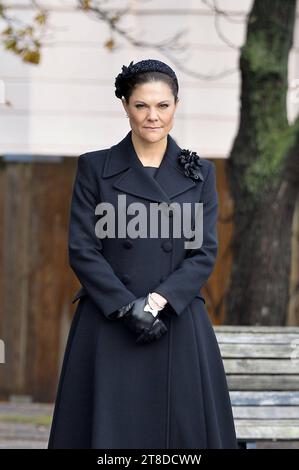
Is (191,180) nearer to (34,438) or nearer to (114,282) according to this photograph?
(114,282)

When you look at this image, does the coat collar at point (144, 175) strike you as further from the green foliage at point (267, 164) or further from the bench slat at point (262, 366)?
the green foliage at point (267, 164)

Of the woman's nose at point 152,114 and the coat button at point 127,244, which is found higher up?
the woman's nose at point 152,114

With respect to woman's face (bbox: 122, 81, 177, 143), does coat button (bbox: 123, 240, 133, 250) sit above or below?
below

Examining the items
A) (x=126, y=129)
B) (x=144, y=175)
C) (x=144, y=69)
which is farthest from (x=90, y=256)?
(x=126, y=129)

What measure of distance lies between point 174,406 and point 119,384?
223 mm

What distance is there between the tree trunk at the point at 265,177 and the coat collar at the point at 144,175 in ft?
10.1

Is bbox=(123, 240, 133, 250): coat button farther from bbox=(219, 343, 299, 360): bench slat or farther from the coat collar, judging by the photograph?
bbox=(219, 343, 299, 360): bench slat

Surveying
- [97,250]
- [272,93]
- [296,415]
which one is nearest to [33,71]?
[272,93]

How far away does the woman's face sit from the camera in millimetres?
4637

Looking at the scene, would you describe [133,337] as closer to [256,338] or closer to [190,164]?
[190,164]

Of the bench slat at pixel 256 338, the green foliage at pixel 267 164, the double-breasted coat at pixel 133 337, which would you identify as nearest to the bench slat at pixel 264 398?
the bench slat at pixel 256 338

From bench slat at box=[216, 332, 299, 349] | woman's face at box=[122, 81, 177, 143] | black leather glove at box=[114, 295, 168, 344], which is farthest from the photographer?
bench slat at box=[216, 332, 299, 349]

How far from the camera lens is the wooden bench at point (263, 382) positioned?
19.2ft

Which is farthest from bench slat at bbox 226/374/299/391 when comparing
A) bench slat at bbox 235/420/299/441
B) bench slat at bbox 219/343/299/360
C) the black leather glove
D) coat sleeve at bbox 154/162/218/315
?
the black leather glove
